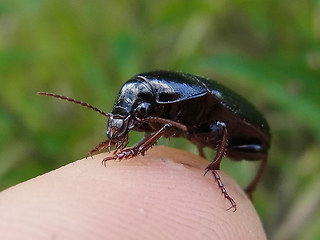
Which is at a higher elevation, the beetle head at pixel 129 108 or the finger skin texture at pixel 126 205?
the beetle head at pixel 129 108

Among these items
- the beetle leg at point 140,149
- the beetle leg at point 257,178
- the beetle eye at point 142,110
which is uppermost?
the beetle eye at point 142,110

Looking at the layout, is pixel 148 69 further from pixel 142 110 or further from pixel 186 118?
pixel 142 110

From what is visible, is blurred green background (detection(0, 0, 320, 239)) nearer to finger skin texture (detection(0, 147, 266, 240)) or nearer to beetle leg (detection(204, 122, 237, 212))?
beetle leg (detection(204, 122, 237, 212))

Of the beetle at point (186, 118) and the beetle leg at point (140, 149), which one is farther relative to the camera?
the beetle at point (186, 118)

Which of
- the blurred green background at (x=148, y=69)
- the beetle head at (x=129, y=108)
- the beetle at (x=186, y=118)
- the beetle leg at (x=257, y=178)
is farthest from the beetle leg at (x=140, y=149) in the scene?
the blurred green background at (x=148, y=69)

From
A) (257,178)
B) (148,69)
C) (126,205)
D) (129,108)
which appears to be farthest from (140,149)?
(148,69)

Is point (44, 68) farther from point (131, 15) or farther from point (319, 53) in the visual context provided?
point (319, 53)

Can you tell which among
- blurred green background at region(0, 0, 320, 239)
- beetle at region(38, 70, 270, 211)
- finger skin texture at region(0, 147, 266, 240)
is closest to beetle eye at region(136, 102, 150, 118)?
beetle at region(38, 70, 270, 211)

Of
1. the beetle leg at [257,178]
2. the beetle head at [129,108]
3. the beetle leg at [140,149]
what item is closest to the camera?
the beetle leg at [140,149]

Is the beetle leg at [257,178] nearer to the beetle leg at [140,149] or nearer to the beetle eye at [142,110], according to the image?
the beetle leg at [140,149]
